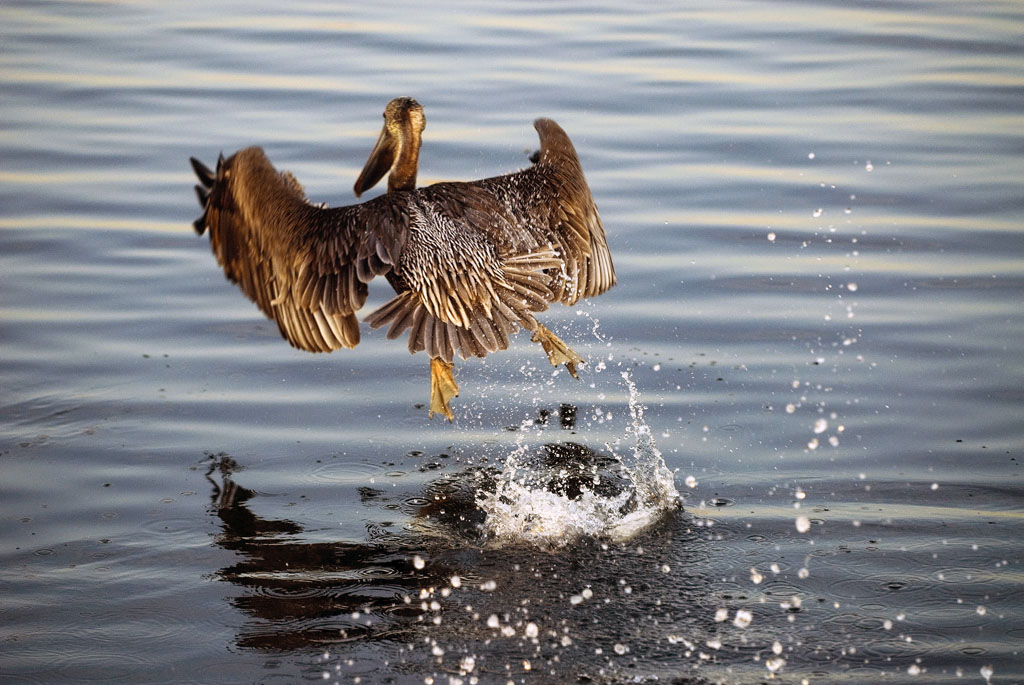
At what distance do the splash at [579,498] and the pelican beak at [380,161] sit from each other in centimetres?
155

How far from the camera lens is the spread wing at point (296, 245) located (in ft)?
18.7

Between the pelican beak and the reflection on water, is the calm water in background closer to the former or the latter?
the reflection on water

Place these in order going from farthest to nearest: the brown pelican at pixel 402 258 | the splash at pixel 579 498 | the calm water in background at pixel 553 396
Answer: the brown pelican at pixel 402 258 < the splash at pixel 579 498 < the calm water in background at pixel 553 396

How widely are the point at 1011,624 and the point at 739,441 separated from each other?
1.63 metres

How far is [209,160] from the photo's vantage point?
31.5 feet

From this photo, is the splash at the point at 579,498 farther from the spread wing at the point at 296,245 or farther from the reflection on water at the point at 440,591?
the spread wing at the point at 296,245

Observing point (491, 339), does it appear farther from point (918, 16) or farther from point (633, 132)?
point (918, 16)

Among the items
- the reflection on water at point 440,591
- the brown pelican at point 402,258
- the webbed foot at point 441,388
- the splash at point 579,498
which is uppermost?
the brown pelican at point 402,258

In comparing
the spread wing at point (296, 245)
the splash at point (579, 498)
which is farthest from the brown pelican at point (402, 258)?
the splash at point (579, 498)

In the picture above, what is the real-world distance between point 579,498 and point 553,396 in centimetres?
115

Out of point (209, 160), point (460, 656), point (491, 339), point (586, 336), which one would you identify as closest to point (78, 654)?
point (460, 656)

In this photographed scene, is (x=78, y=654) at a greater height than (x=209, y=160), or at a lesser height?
lesser

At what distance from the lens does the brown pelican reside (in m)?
5.63

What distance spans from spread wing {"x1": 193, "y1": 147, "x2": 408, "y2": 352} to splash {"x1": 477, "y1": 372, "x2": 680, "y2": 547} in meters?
0.91
